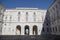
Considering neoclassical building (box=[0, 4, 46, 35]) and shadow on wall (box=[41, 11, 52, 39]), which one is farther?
neoclassical building (box=[0, 4, 46, 35])

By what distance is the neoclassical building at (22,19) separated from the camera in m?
→ 38.0

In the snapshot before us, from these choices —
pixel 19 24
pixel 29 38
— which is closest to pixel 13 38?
pixel 29 38

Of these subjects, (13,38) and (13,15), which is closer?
(13,38)

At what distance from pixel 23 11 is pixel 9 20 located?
5.98 meters

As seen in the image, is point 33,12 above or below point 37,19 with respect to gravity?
above

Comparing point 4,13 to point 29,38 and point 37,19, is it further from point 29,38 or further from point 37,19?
point 29,38

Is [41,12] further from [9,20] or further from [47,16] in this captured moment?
[9,20]

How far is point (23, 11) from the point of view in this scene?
39406mm

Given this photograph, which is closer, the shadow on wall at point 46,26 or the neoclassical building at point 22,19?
the shadow on wall at point 46,26

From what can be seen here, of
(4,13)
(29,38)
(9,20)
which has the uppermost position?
(4,13)

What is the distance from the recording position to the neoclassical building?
38031 millimetres

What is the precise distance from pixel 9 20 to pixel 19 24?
154 inches

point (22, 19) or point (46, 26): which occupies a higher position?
point (22, 19)

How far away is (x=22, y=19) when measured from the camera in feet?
128
